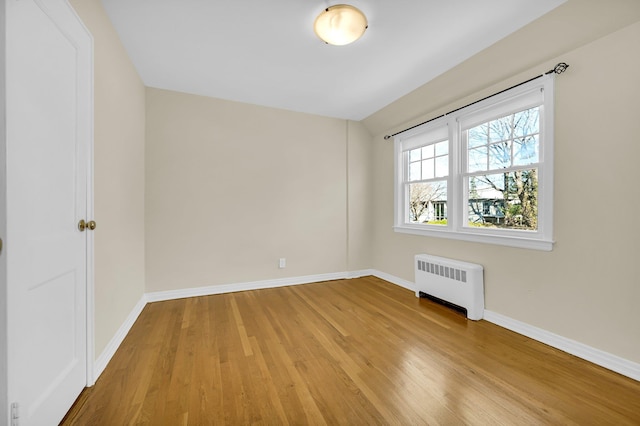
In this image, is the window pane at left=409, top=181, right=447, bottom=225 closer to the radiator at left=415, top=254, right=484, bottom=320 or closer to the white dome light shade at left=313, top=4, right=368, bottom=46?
the radiator at left=415, top=254, right=484, bottom=320

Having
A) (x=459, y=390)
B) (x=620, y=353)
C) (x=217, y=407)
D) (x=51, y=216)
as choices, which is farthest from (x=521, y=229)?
(x=51, y=216)

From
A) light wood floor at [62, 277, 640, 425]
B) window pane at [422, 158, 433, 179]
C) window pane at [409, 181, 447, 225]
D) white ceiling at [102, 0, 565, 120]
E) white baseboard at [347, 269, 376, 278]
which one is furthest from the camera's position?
white baseboard at [347, 269, 376, 278]

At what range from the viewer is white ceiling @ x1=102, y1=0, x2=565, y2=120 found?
6.29ft

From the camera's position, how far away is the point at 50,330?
130 centimetres

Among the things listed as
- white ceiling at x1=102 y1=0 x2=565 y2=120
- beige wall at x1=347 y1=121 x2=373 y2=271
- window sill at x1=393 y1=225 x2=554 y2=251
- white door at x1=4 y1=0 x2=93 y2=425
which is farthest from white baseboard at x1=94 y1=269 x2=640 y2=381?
white ceiling at x1=102 y1=0 x2=565 y2=120

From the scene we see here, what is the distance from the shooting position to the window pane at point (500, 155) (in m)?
2.62

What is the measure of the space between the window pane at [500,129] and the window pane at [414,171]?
3.51ft

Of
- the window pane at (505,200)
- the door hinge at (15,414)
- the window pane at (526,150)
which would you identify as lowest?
the door hinge at (15,414)

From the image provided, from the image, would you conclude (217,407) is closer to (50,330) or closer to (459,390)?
(50,330)

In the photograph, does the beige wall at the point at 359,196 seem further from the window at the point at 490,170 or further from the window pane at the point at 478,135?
the window pane at the point at 478,135

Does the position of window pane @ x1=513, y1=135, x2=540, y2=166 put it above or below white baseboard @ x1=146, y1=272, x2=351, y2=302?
above

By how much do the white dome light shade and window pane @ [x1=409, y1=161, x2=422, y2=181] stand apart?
218 cm

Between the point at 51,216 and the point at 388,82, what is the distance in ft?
10.3

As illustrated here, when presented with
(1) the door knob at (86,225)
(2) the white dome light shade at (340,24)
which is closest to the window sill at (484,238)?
(2) the white dome light shade at (340,24)
